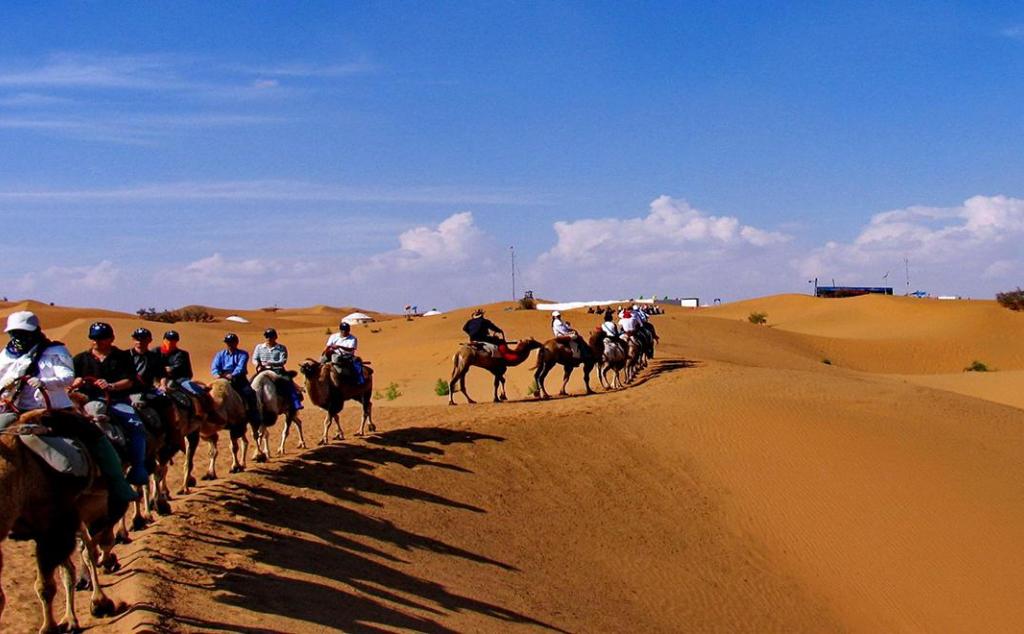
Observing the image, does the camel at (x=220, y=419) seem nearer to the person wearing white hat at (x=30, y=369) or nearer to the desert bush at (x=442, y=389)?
the person wearing white hat at (x=30, y=369)

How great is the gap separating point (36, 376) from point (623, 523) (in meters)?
10.7

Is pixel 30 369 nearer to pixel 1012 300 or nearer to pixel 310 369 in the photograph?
pixel 310 369

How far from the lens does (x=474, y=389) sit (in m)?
32.8

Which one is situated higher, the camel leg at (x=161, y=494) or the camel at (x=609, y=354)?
the camel at (x=609, y=354)

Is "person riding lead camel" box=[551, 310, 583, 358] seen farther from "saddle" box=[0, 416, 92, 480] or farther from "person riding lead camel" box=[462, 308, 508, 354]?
"saddle" box=[0, 416, 92, 480]

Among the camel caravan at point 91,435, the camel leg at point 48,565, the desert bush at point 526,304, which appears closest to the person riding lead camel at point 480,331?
the camel caravan at point 91,435

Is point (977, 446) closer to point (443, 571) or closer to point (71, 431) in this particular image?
point (443, 571)

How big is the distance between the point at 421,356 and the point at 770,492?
22.2m

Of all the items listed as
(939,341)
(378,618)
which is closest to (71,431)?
(378,618)

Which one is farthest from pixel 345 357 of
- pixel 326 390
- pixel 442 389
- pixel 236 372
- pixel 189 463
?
pixel 442 389

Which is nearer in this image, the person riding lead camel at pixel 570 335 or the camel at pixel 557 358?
the camel at pixel 557 358

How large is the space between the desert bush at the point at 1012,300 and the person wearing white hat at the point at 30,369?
73.3 meters

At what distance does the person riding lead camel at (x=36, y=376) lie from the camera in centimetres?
870

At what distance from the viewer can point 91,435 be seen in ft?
29.8
